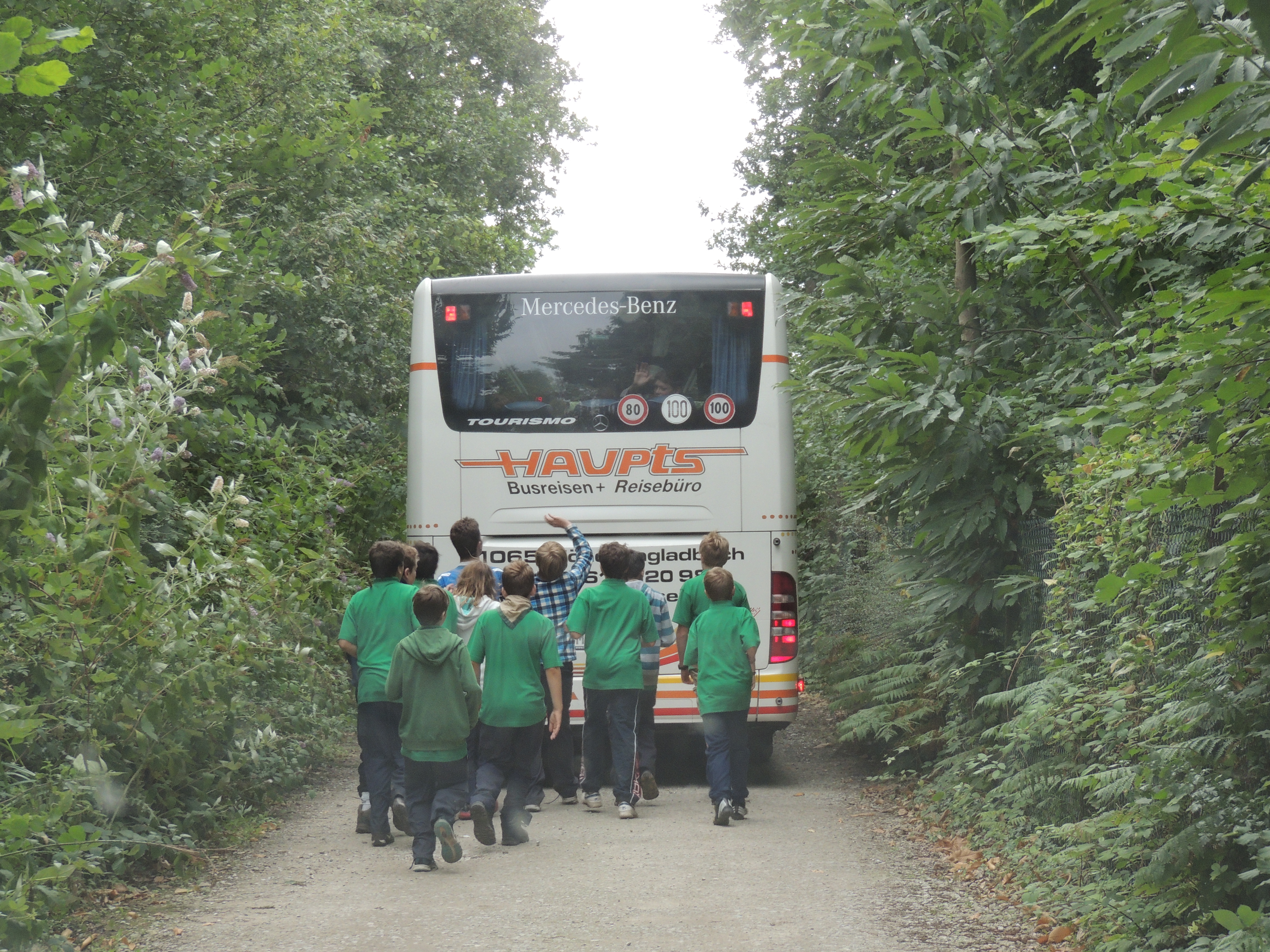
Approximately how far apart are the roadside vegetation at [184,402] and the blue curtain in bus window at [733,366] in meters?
3.48

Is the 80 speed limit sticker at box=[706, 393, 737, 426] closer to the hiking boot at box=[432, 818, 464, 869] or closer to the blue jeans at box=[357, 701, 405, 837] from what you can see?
the blue jeans at box=[357, 701, 405, 837]

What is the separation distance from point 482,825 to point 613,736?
5.10 feet

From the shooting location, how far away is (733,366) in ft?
33.4

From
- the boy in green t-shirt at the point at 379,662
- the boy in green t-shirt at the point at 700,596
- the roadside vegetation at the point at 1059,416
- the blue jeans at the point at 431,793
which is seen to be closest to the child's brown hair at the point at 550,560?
the boy in green t-shirt at the point at 700,596

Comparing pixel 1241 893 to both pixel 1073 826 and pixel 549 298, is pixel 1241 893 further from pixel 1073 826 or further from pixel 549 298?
pixel 549 298

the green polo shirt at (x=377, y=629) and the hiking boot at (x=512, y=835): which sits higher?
the green polo shirt at (x=377, y=629)

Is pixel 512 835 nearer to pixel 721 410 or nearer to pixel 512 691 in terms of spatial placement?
pixel 512 691

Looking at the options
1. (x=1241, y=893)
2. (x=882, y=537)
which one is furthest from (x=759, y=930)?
(x=882, y=537)

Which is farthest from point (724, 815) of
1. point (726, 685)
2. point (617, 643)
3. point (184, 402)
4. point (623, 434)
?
point (184, 402)

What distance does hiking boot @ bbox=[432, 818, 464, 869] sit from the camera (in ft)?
23.8

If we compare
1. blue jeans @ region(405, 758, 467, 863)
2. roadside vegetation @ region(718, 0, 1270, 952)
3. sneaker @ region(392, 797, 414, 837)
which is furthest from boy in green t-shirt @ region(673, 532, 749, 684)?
blue jeans @ region(405, 758, 467, 863)

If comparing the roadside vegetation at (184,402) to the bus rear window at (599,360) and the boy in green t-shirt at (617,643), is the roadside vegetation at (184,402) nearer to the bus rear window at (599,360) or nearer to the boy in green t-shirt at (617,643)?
the bus rear window at (599,360)

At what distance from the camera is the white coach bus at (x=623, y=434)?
396 inches

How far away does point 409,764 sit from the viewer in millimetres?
7391
